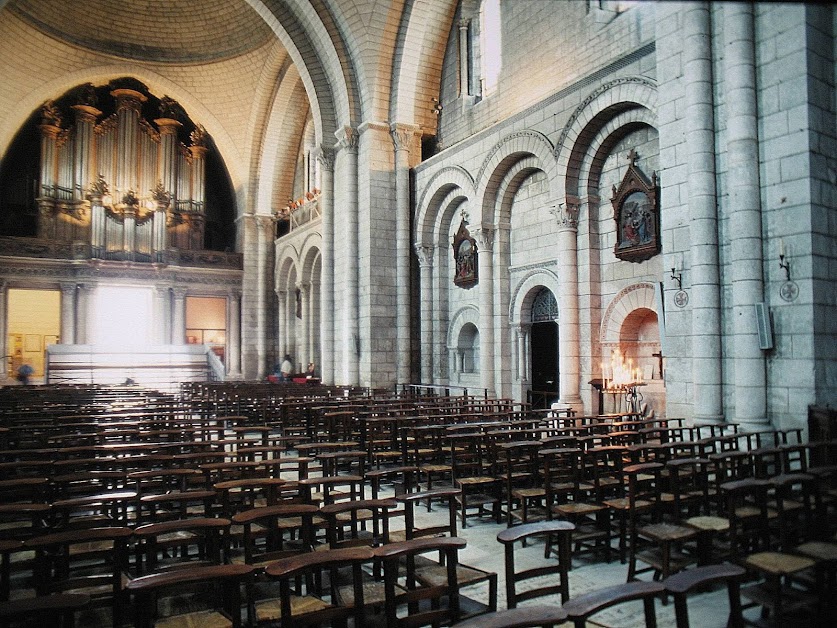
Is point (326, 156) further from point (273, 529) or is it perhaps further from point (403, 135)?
point (273, 529)

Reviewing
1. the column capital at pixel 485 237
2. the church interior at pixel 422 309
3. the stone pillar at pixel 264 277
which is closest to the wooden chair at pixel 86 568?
the church interior at pixel 422 309

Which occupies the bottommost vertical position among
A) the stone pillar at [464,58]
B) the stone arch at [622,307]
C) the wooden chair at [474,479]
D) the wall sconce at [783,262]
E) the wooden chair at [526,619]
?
the wooden chair at [474,479]

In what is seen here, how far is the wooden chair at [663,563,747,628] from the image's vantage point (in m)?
2.64

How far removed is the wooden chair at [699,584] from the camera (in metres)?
2.64

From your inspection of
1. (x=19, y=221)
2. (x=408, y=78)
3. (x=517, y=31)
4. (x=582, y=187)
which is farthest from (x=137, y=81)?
(x=582, y=187)

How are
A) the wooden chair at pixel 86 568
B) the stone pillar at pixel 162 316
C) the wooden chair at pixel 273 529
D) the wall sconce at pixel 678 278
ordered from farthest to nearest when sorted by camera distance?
1. the stone pillar at pixel 162 316
2. the wall sconce at pixel 678 278
3. the wooden chair at pixel 273 529
4. the wooden chair at pixel 86 568

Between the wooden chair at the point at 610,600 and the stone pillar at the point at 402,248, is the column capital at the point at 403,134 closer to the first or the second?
the stone pillar at the point at 402,248

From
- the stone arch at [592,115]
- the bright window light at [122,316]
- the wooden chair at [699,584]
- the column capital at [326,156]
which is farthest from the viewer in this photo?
the bright window light at [122,316]

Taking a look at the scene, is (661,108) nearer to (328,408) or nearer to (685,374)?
(685,374)

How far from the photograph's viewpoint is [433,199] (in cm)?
1800

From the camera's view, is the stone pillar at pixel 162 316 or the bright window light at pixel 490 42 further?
the stone pillar at pixel 162 316

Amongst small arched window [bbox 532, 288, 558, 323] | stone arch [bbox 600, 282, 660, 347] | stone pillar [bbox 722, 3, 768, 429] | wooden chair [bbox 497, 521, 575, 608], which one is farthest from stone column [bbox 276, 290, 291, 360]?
wooden chair [bbox 497, 521, 575, 608]

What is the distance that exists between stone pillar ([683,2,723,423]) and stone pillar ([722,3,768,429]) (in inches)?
13.4

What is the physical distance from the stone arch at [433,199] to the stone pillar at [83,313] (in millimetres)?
14741
